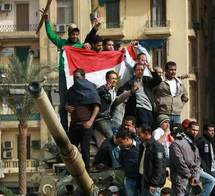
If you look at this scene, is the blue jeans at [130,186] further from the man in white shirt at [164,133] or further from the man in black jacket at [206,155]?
the man in black jacket at [206,155]

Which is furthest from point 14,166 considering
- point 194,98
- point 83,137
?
point 83,137

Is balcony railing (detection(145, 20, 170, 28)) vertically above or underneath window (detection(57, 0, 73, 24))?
underneath

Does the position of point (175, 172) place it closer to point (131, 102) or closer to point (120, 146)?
point (120, 146)

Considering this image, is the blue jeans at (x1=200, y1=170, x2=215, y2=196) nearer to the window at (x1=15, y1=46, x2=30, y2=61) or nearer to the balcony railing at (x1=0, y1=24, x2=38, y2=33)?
the window at (x1=15, y1=46, x2=30, y2=61)

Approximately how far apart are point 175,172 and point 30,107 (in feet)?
112

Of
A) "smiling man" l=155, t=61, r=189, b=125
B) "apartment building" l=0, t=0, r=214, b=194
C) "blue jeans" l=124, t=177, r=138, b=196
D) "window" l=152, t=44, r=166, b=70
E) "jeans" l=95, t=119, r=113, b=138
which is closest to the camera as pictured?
"blue jeans" l=124, t=177, r=138, b=196

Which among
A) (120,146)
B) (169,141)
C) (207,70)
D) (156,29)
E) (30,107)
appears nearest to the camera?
(120,146)

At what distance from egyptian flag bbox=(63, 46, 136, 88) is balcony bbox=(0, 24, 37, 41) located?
38.9m

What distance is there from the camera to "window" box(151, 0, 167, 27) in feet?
190

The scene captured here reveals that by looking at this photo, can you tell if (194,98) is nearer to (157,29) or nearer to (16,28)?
(157,29)

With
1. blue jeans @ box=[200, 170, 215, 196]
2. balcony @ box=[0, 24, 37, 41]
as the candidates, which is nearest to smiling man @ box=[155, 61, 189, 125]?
blue jeans @ box=[200, 170, 215, 196]

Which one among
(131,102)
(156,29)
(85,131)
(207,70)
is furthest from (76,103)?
(207,70)

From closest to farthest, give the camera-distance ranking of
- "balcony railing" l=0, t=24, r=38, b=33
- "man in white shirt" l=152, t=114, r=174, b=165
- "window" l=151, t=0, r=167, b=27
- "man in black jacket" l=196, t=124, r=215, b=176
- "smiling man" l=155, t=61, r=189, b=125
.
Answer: "man in white shirt" l=152, t=114, r=174, b=165 < "man in black jacket" l=196, t=124, r=215, b=176 < "smiling man" l=155, t=61, r=189, b=125 < "window" l=151, t=0, r=167, b=27 < "balcony railing" l=0, t=24, r=38, b=33

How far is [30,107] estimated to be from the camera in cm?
5053
